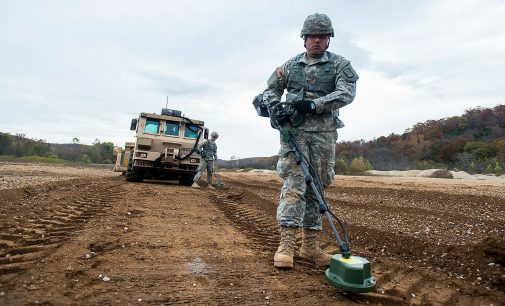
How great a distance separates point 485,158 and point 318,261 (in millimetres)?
34382

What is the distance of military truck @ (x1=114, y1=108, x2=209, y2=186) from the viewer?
12.1m

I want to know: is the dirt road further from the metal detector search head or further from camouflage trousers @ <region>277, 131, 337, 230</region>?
camouflage trousers @ <region>277, 131, 337, 230</region>

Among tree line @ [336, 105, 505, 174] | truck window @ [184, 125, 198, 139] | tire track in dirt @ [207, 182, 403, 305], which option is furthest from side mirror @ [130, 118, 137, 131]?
tree line @ [336, 105, 505, 174]

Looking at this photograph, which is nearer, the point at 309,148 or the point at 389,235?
the point at 309,148

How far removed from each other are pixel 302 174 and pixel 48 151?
6402 centimetres

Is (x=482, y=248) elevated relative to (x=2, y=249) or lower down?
elevated

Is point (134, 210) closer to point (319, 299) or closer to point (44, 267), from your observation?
point (44, 267)

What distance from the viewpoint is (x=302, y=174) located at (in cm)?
326

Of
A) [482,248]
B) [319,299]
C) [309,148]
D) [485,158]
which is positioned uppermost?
[485,158]

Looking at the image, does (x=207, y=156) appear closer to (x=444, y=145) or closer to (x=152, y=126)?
(x=152, y=126)

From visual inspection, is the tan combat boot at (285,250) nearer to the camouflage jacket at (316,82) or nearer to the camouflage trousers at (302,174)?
the camouflage trousers at (302,174)

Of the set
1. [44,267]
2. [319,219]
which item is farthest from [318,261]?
[44,267]

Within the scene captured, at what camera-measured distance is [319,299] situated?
2322 mm

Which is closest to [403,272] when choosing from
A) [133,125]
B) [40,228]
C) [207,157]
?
[40,228]
